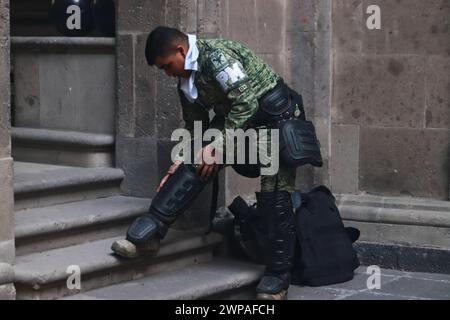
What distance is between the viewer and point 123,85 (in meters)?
6.98

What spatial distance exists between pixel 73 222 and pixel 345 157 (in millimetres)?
2277

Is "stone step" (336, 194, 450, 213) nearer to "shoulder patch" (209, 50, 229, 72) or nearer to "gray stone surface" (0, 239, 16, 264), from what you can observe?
"shoulder patch" (209, 50, 229, 72)

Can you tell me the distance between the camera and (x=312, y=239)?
6.59m

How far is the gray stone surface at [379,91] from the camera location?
7312mm

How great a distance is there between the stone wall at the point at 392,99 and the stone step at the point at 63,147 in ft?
5.42

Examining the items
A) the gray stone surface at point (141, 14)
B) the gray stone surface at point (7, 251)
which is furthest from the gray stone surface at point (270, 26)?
the gray stone surface at point (7, 251)

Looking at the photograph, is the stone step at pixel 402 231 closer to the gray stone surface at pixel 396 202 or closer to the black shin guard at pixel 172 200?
the gray stone surface at pixel 396 202

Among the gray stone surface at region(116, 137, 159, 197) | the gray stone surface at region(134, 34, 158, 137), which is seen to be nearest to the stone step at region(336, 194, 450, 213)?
the gray stone surface at region(116, 137, 159, 197)

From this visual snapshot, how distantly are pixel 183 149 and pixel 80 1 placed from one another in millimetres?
1729

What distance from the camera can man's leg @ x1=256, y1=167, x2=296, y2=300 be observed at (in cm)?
623

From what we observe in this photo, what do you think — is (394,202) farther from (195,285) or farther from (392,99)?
(195,285)

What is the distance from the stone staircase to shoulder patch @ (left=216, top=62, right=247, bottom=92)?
1.08 metres

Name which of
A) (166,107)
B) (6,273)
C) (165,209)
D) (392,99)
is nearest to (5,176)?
(6,273)
